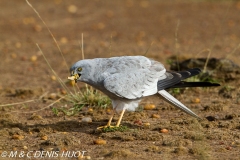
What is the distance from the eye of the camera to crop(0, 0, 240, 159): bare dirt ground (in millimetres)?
5406

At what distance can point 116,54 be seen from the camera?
10492 millimetres

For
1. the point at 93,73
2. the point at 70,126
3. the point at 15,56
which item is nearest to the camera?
the point at 93,73

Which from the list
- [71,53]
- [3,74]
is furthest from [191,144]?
[71,53]

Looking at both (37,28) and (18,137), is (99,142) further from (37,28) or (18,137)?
(37,28)

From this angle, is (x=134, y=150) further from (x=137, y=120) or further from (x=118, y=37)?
(x=118, y=37)

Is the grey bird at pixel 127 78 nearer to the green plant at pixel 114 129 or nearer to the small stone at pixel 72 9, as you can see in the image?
the green plant at pixel 114 129

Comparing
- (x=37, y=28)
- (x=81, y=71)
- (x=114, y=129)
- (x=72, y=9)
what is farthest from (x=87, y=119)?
A: (x=72, y=9)

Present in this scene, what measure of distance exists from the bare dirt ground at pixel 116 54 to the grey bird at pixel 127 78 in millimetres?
371

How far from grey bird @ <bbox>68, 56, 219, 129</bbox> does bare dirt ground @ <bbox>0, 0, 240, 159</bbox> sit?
0.37 meters

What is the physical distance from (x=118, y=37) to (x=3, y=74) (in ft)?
13.5

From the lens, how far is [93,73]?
583 centimetres

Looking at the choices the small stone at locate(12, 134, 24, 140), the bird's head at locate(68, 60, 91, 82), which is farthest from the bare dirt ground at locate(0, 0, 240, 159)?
the bird's head at locate(68, 60, 91, 82)

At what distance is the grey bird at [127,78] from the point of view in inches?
229

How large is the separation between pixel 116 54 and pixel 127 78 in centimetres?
462
